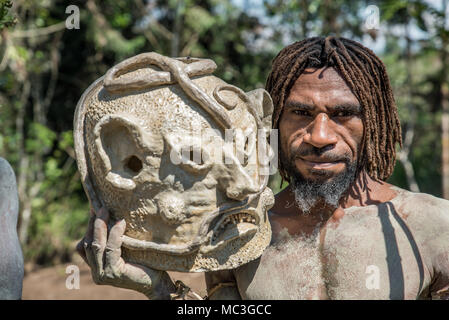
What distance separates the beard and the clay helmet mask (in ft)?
1.45

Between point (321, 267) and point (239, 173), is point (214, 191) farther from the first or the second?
point (321, 267)

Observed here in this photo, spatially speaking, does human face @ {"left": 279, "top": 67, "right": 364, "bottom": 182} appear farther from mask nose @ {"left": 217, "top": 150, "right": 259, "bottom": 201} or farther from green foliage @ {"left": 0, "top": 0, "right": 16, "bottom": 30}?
green foliage @ {"left": 0, "top": 0, "right": 16, "bottom": 30}

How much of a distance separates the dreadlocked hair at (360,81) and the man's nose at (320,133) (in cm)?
19

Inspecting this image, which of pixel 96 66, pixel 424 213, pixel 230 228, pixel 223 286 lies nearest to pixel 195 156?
pixel 230 228

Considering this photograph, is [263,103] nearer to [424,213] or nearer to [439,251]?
[424,213]

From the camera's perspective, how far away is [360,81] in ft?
7.43

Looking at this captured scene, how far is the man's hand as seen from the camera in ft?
5.94

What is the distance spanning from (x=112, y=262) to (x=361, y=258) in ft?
3.50

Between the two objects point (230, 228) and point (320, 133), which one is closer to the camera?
point (230, 228)

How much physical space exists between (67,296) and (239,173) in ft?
18.7

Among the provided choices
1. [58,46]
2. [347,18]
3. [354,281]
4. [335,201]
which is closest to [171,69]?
[335,201]

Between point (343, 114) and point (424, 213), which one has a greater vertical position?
point (343, 114)

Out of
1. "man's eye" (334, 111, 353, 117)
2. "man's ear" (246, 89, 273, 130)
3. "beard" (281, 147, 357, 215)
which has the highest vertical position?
"man's ear" (246, 89, 273, 130)

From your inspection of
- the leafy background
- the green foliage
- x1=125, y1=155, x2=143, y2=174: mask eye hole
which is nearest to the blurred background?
the leafy background
